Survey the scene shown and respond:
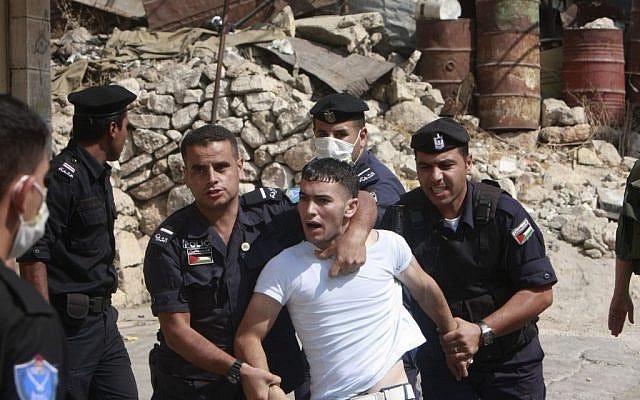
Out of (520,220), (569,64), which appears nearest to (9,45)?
(520,220)

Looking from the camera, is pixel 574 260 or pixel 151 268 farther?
pixel 574 260

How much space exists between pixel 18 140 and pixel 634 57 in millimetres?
13308

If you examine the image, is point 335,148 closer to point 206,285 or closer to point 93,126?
point 93,126

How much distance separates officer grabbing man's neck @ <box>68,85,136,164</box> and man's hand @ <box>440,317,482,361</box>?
1.78m

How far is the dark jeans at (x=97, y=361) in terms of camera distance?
4.42 meters

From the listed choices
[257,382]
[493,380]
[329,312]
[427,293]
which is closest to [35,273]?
[257,382]

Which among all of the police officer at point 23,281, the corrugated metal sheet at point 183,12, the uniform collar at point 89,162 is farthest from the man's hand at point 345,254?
the corrugated metal sheet at point 183,12

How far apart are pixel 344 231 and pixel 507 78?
1046cm

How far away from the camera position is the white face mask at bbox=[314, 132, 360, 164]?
190 inches

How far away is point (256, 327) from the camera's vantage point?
11.7 ft

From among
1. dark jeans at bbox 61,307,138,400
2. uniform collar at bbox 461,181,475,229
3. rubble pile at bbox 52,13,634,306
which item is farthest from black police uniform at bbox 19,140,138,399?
rubble pile at bbox 52,13,634,306

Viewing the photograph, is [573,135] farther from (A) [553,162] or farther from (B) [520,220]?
(B) [520,220]

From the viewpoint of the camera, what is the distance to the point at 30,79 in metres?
7.25

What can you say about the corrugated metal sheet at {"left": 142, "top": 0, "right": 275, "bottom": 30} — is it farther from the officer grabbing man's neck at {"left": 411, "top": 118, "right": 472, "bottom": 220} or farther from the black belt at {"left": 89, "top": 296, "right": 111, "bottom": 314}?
the officer grabbing man's neck at {"left": 411, "top": 118, "right": 472, "bottom": 220}
